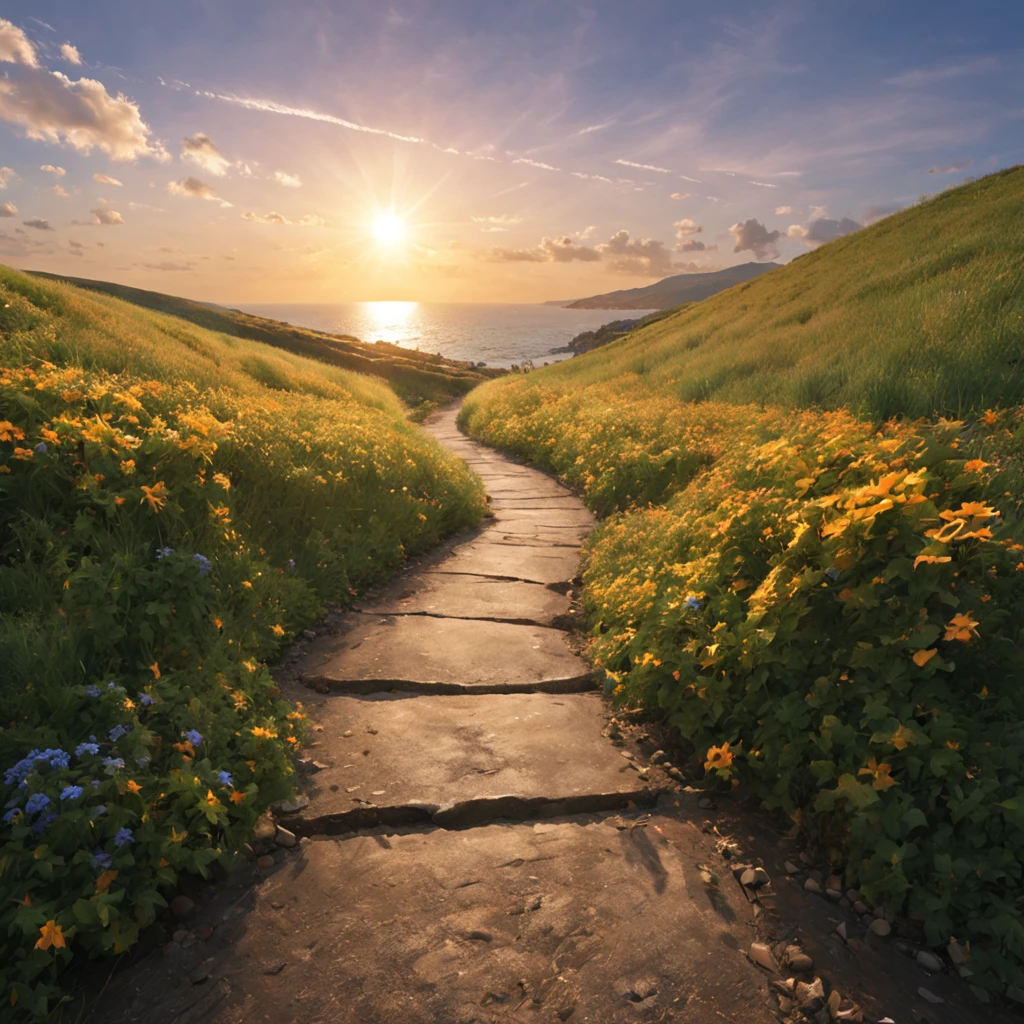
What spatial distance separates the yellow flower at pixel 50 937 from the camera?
2.33 m

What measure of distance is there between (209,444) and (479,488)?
21.2ft

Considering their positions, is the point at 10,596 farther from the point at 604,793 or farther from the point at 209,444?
the point at 604,793

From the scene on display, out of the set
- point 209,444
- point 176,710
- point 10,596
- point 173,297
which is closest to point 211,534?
point 209,444

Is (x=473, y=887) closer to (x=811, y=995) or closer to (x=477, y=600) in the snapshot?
(x=811, y=995)

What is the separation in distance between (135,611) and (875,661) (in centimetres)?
415

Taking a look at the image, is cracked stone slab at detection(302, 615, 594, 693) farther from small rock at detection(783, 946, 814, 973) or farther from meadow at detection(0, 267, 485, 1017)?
small rock at detection(783, 946, 814, 973)

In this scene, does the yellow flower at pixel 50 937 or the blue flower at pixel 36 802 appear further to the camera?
the blue flower at pixel 36 802

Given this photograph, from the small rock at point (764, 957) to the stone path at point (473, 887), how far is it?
5cm

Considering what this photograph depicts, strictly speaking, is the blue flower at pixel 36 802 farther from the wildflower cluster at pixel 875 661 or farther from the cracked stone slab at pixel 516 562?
the cracked stone slab at pixel 516 562

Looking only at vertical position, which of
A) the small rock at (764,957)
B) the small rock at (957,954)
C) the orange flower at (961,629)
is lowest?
the small rock at (764,957)

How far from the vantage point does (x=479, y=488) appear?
37.7ft

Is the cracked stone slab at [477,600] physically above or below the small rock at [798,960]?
above

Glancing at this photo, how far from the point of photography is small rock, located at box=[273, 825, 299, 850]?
3.24m

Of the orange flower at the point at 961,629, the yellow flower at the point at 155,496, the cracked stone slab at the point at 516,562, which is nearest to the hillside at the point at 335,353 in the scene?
the cracked stone slab at the point at 516,562
